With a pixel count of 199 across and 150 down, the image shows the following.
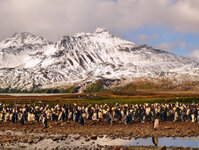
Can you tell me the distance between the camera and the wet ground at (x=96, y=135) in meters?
29.7

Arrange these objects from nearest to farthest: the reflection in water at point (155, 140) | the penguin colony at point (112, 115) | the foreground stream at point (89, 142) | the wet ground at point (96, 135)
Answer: the foreground stream at point (89, 142)
the wet ground at point (96, 135)
the reflection in water at point (155, 140)
the penguin colony at point (112, 115)

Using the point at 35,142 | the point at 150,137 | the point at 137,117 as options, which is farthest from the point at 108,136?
the point at 137,117

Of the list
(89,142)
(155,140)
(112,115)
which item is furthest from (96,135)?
(112,115)

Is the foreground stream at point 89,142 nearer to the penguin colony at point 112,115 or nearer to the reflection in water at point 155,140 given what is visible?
the reflection in water at point 155,140

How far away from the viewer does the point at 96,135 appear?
34781 mm

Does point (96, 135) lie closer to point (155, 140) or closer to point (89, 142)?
point (89, 142)

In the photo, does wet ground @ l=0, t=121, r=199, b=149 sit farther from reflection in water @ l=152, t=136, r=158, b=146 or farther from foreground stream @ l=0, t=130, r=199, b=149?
reflection in water @ l=152, t=136, r=158, b=146

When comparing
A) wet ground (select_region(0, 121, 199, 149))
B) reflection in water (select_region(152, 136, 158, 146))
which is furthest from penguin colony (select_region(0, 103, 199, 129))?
reflection in water (select_region(152, 136, 158, 146))

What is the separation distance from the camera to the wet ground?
29.7 meters

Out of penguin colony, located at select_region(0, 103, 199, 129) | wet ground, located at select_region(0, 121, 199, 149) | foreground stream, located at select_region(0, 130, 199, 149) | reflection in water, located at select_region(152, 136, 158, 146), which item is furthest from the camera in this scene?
penguin colony, located at select_region(0, 103, 199, 129)

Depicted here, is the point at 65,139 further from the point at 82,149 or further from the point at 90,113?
the point at 90,113

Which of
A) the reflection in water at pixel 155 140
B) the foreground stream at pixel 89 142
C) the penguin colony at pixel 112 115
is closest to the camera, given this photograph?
the foreground stream at pixel 89 142

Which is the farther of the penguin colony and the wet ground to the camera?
the penguin colony

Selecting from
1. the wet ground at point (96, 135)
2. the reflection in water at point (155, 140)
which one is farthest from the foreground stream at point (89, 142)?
the reflection in water at point (155, 140)
